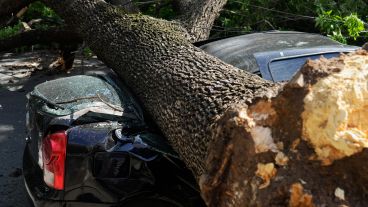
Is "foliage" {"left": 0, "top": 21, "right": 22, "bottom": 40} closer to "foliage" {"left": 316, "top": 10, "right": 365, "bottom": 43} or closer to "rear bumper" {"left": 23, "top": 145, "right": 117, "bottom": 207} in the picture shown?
"rear bumper" {"left": 23, "top": 145, "right": 117, "bottom": 207}

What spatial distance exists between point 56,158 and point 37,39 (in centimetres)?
474

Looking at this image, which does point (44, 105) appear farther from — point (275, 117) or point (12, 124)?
point (12, 124)

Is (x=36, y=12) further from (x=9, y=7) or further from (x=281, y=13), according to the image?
(x=281, y=13)

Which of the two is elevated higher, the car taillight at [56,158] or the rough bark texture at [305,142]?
the rough bark texture at [305,142]

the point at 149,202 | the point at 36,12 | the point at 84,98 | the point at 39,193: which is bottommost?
the point at 36,12

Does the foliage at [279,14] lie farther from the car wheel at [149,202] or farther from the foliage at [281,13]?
the car wheel at [149,202]

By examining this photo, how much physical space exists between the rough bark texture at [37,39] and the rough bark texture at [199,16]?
2.41 m

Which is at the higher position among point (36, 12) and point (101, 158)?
point (101, 158)

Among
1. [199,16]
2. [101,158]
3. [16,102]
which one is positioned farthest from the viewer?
[16,102]

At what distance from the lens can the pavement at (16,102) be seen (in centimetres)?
449

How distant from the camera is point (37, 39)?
24.2 ft

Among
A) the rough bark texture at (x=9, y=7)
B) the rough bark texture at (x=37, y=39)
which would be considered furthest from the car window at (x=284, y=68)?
the rough bark texture at (x=9, y=7)

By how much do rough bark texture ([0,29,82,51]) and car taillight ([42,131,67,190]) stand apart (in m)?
4.33

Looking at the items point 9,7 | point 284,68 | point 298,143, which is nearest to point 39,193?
point 298,143
